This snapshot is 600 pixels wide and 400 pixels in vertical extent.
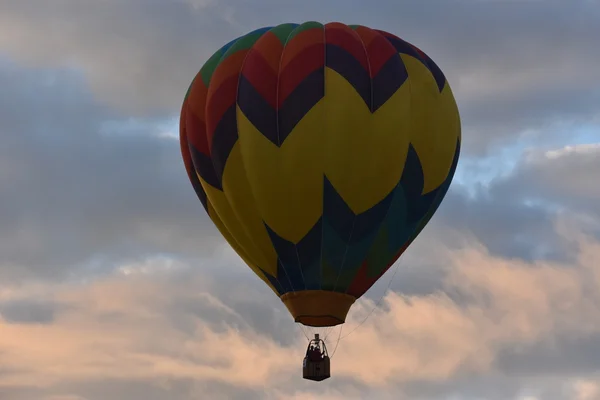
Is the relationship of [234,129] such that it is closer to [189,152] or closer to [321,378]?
[189,152]

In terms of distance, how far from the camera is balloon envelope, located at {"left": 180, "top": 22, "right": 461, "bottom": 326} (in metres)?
53.1

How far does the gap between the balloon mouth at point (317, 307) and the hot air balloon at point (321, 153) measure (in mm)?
22

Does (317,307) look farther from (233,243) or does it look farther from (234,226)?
(233,243)

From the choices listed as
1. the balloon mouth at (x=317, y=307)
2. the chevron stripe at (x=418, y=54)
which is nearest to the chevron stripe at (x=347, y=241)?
the balloon mouth at (x=317, y=307)

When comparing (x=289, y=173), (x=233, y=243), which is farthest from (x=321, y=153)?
(x=233, y=243)

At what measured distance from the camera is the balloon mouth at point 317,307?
53688mm

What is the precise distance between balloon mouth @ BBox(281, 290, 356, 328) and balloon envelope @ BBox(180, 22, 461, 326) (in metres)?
0.02

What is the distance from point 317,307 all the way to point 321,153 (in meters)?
3.41

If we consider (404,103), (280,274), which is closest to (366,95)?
(404,103)

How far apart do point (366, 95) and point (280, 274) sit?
14.4ft

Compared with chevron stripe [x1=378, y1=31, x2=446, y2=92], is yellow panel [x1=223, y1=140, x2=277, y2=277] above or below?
below

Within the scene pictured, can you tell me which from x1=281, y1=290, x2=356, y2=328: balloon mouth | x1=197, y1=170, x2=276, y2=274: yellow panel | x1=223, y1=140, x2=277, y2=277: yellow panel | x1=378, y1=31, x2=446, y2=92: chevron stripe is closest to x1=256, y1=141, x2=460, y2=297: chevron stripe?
x1=281, y1=290, x2=356, y2=328: balloon mouth

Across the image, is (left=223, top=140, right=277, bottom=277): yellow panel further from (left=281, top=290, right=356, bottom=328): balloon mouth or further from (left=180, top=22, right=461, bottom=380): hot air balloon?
(left=281, top=290, right=356, bottom=328): balloon mouth

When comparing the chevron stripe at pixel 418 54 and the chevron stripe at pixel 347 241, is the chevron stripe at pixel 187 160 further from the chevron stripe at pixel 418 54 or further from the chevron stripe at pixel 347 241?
the chevron stripe at pixel 418 54
